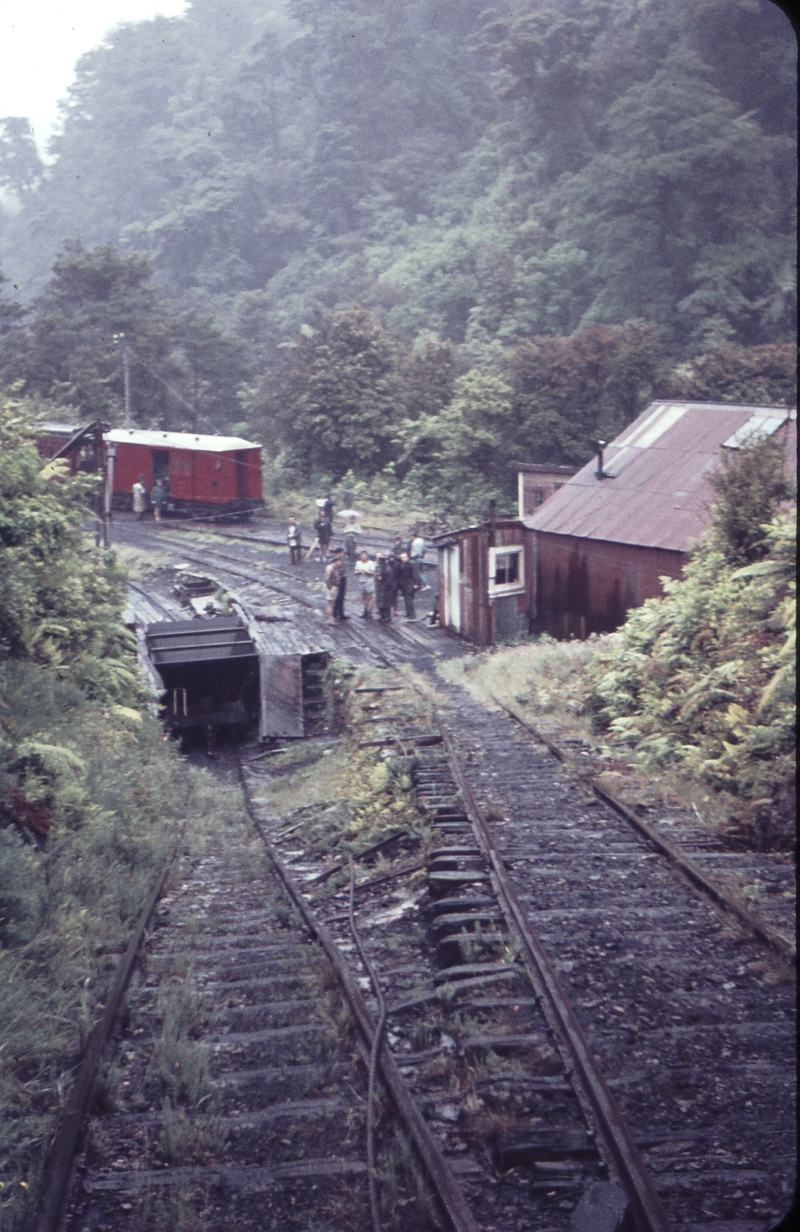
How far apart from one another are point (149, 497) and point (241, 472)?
3.52 m

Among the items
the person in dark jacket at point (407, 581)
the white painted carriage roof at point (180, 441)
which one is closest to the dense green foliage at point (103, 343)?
the white painted carriage roof at point (180, 441)

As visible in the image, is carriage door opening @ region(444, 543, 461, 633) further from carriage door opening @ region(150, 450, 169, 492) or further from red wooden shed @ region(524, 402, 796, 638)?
carriage door opening @ region(150, 450, 169, 492)

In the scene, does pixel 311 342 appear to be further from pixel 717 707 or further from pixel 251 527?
pixel 717 707

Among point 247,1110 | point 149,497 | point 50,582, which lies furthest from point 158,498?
point 247,1110

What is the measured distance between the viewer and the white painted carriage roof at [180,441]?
102 feet

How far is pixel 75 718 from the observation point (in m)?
11.7

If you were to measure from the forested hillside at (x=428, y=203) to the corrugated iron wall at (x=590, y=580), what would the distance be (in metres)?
5.58

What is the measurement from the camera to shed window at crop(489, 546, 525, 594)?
20.2 m

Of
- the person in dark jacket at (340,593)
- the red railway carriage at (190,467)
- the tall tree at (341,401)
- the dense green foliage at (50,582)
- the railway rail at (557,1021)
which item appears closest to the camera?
the railway rail at (557,1021)

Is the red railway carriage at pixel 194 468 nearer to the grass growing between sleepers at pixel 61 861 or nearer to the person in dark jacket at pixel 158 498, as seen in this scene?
the person in dark jacket at pixel 158 498

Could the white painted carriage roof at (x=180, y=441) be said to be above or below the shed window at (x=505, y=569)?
above

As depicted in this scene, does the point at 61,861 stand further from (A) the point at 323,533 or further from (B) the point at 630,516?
(A) the point at 323,533

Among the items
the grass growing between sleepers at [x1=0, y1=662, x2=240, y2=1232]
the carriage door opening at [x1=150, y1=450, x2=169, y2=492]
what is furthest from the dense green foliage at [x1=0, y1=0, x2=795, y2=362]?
the grass growing between sleepers at [x1=0, y1=662, x2=240, y2=1232]

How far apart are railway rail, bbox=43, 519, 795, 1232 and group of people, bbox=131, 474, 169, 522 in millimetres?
24338
